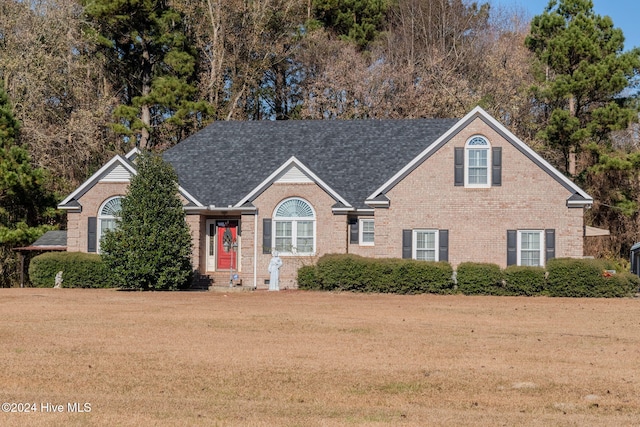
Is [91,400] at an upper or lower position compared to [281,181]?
lower

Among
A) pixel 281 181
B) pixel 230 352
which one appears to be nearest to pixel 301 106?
pixel 281 181

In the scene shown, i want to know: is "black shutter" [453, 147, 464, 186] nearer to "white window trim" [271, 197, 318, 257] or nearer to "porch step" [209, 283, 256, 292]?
"white window trim" [271, 197, 318, 257]

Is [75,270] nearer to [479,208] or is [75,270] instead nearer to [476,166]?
[479,208]

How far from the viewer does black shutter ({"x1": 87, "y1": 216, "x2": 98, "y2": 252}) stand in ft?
129

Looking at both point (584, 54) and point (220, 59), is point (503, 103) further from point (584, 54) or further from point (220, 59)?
point (220, 59)

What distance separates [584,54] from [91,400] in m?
40.8

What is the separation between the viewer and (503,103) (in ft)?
192

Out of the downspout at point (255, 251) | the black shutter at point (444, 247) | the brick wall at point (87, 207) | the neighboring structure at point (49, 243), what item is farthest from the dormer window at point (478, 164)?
the neighboring structure at point (49, 243)

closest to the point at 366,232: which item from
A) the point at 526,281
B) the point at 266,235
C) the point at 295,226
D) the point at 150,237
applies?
the point at 295,226

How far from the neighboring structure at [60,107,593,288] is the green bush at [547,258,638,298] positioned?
344 cm

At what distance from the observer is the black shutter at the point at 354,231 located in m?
38.9

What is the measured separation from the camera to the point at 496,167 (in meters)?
37.2

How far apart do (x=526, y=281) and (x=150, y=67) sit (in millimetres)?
33498

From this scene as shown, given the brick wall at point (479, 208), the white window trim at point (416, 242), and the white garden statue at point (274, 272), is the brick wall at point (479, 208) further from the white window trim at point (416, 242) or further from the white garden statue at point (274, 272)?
the white garden statue at point (274, 272)
